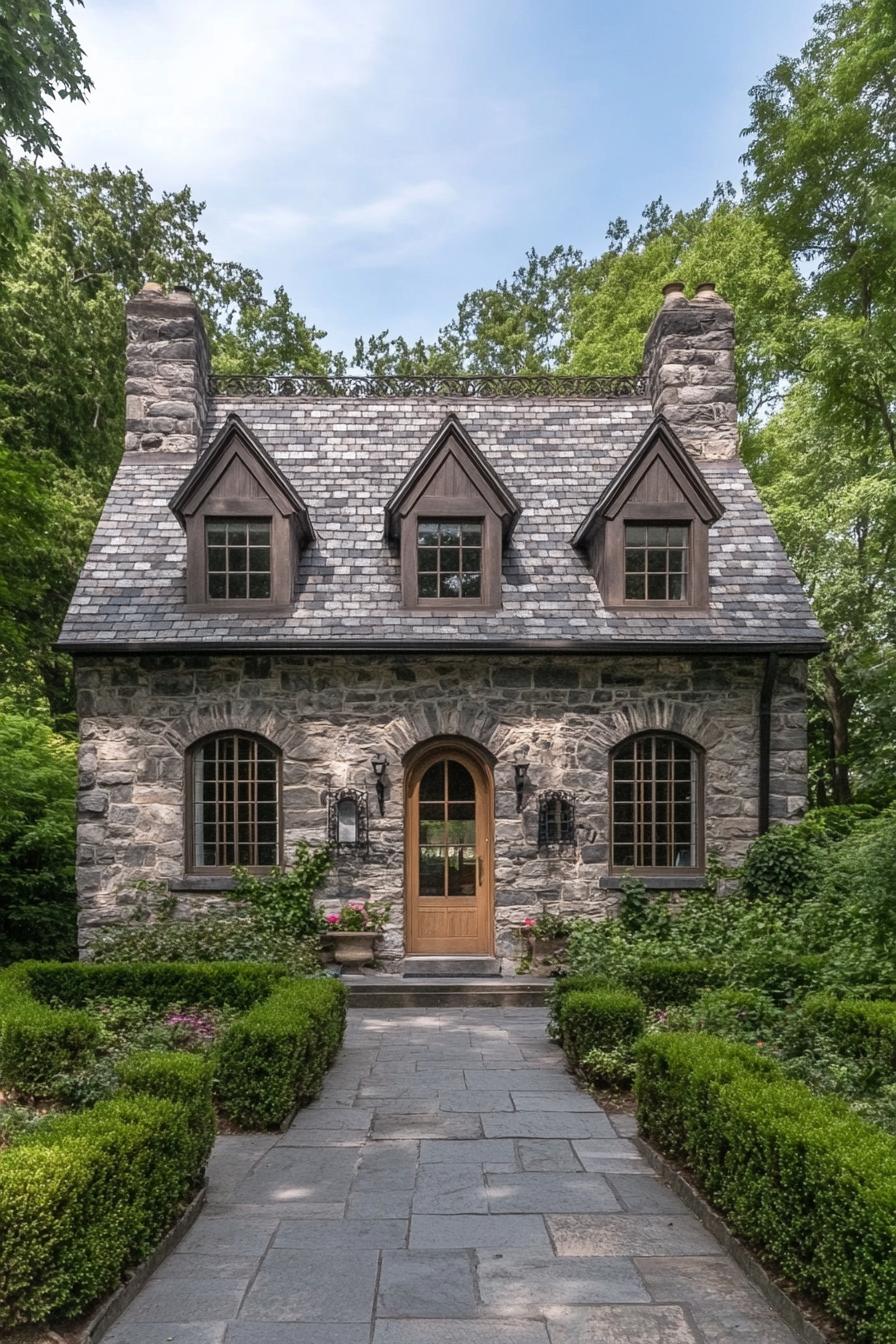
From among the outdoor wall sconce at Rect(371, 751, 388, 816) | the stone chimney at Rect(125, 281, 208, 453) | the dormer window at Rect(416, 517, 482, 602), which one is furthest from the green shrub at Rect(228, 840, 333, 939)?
the stone chimney at Rect(125, 281, 208, 453)

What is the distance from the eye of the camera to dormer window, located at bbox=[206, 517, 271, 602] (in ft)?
40.6

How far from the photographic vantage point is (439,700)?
11961 millimetres

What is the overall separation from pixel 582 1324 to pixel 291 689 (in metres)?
8.74

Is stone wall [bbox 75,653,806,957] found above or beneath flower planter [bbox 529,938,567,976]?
above

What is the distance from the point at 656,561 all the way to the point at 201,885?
23.1ft

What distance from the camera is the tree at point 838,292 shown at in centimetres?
1650

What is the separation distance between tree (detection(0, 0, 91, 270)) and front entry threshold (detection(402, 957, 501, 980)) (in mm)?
9098

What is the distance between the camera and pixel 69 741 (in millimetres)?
17672

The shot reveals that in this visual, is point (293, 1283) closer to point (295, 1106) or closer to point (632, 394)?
point (295, 1106)

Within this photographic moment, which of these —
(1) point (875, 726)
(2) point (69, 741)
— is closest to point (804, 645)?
(1) point (875, 726)

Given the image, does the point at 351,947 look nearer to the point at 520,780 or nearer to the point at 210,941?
the point at 210,941

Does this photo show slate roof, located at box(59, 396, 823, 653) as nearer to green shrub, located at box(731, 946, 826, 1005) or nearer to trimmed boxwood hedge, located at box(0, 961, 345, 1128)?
green shrub, located at box(731, 946, 826, 1005)

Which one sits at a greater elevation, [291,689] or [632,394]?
[632,394]

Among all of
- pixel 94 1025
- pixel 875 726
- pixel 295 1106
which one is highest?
pixel 875 726
